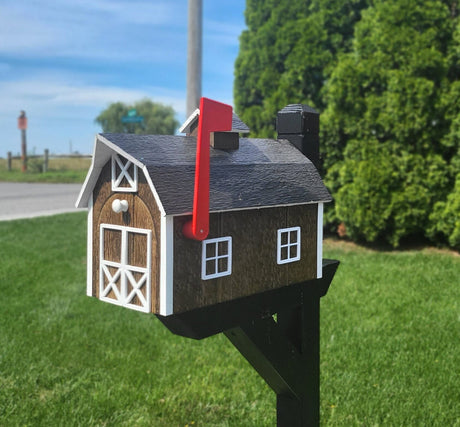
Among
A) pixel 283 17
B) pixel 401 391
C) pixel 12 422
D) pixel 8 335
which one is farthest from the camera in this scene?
pixel 283 17

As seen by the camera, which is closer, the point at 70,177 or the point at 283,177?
the point at 283,177

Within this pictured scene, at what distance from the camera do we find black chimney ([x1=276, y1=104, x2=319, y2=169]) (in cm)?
231

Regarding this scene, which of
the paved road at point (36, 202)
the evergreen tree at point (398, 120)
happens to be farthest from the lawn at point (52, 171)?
the evergreen tree at point (398, 120)

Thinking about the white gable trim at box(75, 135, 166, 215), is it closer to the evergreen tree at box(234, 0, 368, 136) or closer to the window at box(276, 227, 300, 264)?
the window at box(276, 227, 300, 264)

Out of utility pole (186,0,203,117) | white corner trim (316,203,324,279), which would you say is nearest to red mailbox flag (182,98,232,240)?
white corner trim (316,203,324,279)

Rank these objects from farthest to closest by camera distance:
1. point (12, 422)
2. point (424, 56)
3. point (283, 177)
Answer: point (424, 56)
point (12, 422)
point (283, 177)

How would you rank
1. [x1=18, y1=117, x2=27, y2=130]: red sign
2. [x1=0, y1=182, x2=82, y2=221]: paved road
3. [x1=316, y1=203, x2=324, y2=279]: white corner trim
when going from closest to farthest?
[x1=316, y1=203, x2=324, y2=279]: white corner trim
[x1=0, y1=182, x2=82, y2=221]: paved road
[x1=18, y1=117, x2=27, y2=130]: red sign

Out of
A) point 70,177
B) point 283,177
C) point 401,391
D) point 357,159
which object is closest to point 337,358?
point 401,391

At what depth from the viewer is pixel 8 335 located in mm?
4930

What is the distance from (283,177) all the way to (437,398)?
251 cm

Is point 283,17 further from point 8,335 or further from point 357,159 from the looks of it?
point 8,335

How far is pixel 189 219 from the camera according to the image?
65.2 inches

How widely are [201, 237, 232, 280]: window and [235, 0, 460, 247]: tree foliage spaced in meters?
6.27

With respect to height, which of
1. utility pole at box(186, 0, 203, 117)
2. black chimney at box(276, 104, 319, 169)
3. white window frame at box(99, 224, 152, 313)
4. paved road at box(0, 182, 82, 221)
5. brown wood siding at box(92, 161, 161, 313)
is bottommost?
paved road at box(0, 182, 82, 221)
